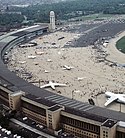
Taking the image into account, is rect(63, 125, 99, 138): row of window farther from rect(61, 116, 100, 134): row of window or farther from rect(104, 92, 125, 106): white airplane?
rect(104, 92, 125, 106): white airplane

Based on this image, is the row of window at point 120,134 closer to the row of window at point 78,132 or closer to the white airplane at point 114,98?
the row of window at point 78,132

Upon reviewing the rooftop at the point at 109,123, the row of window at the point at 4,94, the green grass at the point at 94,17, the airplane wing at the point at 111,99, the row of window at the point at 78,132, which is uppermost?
the rooftop at the point at 109,123

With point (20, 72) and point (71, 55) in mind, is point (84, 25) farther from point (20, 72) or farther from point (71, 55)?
point (20, 72)

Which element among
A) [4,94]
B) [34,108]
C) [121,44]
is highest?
[34,108]

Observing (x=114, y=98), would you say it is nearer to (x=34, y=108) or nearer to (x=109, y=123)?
(x=34, y=108)

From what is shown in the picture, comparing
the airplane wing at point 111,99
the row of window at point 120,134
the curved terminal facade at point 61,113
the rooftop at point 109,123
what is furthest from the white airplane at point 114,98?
the row of window at point 120,134

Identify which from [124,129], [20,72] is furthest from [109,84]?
[124,129]

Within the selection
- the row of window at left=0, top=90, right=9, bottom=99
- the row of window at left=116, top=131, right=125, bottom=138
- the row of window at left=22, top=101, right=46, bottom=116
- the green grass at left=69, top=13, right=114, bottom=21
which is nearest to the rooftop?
the row of window at left=116, top=131, right=125, bottom=138

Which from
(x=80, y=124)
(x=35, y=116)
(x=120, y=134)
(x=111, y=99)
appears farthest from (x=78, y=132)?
(x=111, y=99)
